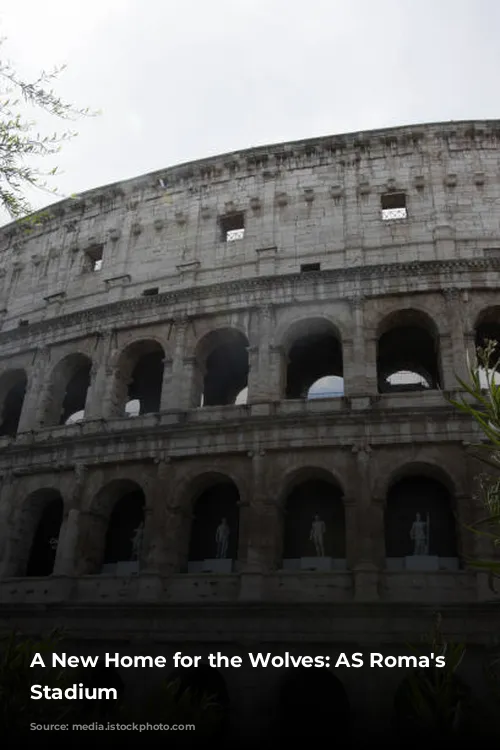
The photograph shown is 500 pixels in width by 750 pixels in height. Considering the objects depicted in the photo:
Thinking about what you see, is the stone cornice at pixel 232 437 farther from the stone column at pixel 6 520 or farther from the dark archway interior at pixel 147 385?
the dark archway interior at pixel 147 385

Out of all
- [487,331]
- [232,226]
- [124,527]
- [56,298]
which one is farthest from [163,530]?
[487,331]

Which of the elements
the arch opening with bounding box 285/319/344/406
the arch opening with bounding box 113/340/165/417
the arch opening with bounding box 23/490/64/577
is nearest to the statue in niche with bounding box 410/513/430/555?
the arch opening with bounding box 285/319/344/406

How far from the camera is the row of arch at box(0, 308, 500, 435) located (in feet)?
66.2

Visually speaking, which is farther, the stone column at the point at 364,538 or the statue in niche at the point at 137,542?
the statue in niche at the point at 137,542

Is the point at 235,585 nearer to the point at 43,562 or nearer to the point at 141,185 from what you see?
the point at 43,562

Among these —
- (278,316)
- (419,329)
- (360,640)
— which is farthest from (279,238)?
(360,640)

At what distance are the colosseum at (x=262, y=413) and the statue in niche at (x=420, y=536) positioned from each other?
84 mm

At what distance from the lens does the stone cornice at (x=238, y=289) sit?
63.6 ft

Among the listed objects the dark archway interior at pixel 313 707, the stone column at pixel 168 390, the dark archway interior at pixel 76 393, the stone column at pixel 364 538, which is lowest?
the dark archway interior at pixel 313 707

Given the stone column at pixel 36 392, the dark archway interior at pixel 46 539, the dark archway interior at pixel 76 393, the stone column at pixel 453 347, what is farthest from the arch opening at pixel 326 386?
the stone column at pixel 36 392

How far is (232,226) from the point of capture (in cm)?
2359

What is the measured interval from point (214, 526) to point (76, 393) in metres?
8.67

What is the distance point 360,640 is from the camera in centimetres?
1491

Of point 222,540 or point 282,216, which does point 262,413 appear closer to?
point 222,540
